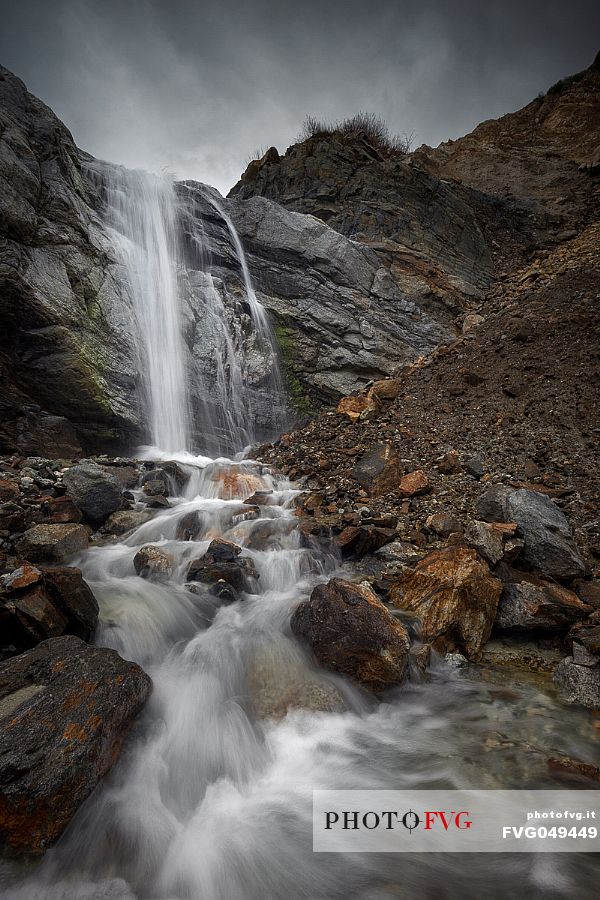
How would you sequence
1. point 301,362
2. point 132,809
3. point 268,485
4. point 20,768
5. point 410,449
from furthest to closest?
point 301,362
point 268,485
point 410,449
point 132,809
point 20,768

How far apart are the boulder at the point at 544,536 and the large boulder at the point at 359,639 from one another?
2.24 meters

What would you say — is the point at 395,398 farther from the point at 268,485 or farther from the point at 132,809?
the point at 132,809

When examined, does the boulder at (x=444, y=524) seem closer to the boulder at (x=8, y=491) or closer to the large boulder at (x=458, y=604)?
the large boulder at (x=458, y=604)

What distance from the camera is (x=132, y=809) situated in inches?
104

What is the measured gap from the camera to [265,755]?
3217mm

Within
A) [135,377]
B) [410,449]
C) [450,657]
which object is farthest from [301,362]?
[450,657]

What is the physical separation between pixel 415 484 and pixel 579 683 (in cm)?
362

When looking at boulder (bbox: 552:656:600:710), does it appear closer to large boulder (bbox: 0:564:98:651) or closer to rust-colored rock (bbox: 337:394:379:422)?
large boulder (bbox: 0:564:98:651)

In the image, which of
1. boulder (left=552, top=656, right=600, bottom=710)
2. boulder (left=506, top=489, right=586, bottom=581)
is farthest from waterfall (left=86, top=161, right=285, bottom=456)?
boulder (left=552, top=656, right=600, bottom=710)

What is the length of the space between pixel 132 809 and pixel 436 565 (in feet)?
12.2

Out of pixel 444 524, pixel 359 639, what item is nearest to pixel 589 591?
pixel 444 524

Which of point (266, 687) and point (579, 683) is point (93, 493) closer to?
point (266, 687)

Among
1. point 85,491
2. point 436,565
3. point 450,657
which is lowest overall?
point 450,657

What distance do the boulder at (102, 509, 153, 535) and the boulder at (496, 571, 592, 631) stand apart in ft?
18.6
